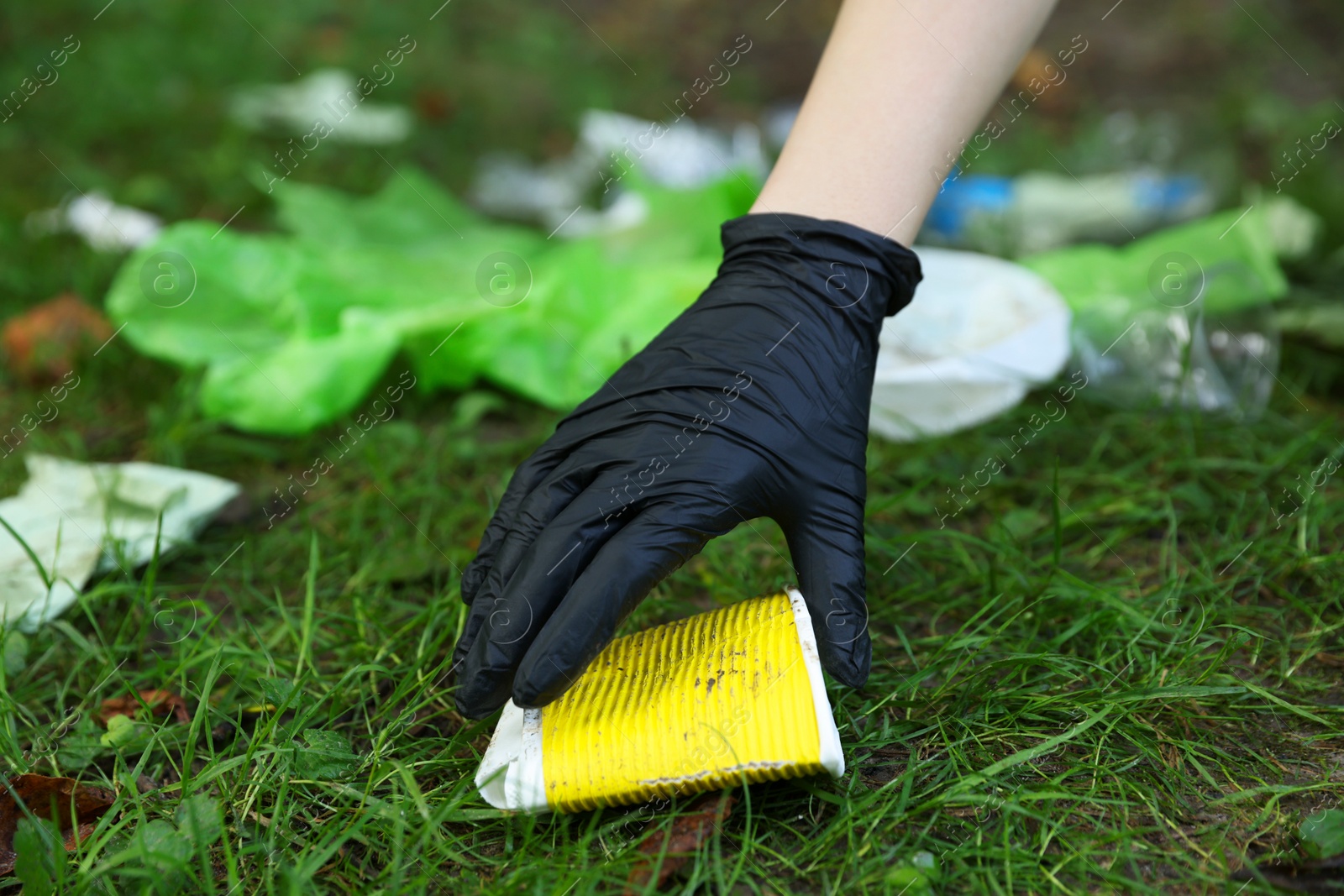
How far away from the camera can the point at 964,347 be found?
2049mm

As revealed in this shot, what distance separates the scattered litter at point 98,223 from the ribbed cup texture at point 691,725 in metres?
2.12

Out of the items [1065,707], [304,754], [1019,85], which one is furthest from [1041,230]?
[304,754]

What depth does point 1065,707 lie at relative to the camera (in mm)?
1180

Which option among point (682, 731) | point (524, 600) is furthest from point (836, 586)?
point (524, 600)

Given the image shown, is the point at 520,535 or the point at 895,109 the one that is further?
the point at 895,109

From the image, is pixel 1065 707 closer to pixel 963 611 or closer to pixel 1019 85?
pixel 963 611

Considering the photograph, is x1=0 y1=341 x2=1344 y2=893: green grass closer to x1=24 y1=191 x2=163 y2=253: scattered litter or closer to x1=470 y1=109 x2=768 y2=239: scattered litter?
x1=24 y1=191 x2=163 y2=253: scattered litter

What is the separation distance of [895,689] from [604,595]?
434 mm

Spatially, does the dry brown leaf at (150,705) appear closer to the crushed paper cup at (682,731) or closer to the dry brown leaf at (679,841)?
the crushed paper cup at (682,731)

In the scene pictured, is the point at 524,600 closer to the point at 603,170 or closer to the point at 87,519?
the point at 87,519

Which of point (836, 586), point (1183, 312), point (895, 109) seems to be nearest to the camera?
point (836, 586)

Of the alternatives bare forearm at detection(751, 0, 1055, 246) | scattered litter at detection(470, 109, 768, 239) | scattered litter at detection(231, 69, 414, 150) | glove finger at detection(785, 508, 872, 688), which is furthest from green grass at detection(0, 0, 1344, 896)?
scattered litter at detection(470, 109, 768, 239)
